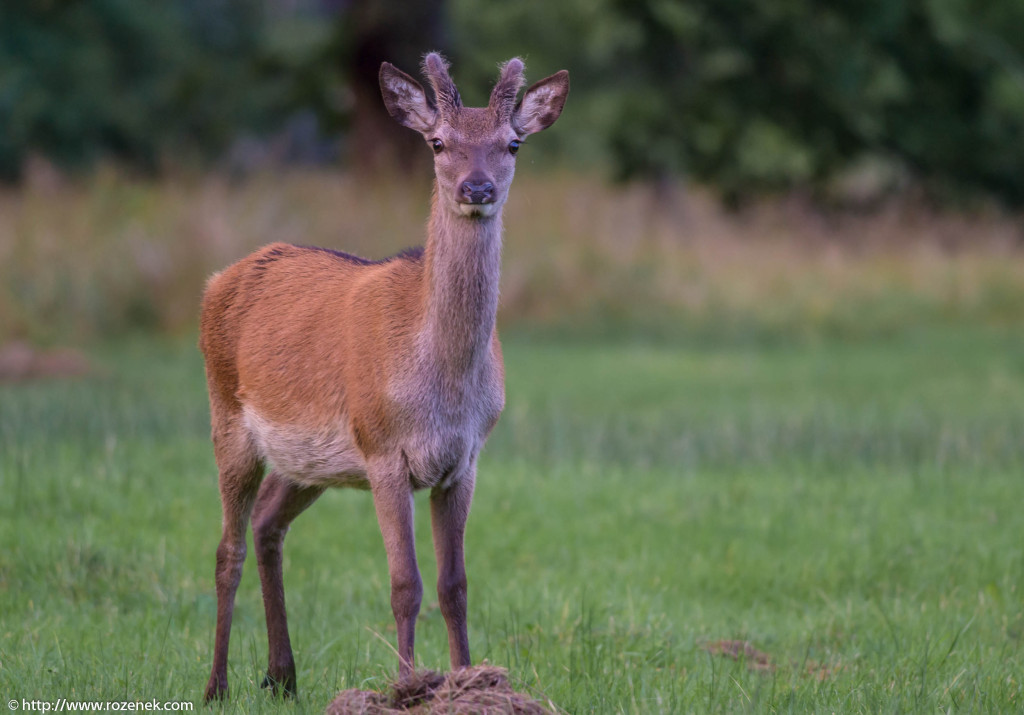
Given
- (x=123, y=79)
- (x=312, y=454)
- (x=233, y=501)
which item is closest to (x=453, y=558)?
(x=312, y=454)

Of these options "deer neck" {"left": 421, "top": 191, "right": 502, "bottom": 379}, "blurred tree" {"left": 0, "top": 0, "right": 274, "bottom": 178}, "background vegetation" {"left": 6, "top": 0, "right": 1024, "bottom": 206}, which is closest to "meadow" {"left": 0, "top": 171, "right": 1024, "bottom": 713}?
→ "deer neck" {"left": 421, "top": 191, "right": 502, "bottom": 379}

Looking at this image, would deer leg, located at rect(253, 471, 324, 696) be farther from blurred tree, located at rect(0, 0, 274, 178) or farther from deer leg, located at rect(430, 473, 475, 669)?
blurred tree, located at rect(0, 0, 274, 178)

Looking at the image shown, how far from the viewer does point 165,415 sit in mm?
11867

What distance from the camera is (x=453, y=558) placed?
215 inches

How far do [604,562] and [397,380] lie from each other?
10.5 feet

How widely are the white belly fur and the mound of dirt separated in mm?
962

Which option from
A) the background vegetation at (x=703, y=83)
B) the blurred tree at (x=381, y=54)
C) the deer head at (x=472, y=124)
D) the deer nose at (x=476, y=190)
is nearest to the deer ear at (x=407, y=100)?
the deer head at (x=472, y=124)

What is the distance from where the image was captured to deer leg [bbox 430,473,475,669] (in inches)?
213

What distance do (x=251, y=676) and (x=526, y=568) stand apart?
2.66 m

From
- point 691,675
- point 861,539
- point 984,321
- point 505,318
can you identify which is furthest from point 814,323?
point 691,675

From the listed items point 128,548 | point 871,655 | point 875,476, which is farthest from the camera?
point 875,476

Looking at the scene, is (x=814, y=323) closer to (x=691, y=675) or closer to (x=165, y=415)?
(x=165, y=415)

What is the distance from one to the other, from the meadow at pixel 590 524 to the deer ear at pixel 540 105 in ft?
7.45

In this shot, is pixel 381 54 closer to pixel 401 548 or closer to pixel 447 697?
pixel 401 548
